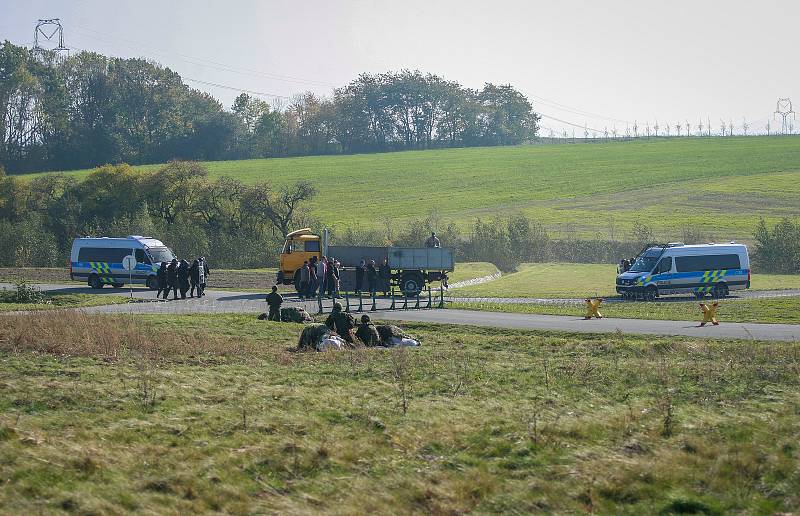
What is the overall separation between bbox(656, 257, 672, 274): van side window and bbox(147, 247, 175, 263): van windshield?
21.0 m

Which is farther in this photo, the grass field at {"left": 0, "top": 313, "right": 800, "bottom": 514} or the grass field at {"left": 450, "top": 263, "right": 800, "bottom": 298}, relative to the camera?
the grass field at {"left": 450, "top": 263, "right": 800, "bottom": 298}

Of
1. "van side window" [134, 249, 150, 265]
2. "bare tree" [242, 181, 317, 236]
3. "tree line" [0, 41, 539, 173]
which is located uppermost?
"tree line" [0, 41, 539, 173]

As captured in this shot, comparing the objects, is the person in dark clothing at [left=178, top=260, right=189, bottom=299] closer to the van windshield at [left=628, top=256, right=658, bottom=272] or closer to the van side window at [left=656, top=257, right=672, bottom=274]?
the van windshield at [left=628, top=256, right=658, bottom=272]

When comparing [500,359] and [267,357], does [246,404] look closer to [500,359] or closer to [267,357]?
[267,357]

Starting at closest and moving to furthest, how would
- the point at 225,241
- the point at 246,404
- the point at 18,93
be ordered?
1. the point at 246,404
2. the point at 225,241
3. the point at 18,93

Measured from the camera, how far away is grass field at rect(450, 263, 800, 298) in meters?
40.3

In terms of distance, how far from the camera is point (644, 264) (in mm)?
38344

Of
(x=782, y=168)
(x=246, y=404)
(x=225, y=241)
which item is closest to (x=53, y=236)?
(x=225, y=241)

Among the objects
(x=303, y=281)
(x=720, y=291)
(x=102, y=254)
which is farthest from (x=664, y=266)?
(x=102, y=254)

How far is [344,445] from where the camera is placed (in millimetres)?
10766

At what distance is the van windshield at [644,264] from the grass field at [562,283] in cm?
177

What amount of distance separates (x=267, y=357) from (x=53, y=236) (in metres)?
46.2

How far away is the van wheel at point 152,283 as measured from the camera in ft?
140

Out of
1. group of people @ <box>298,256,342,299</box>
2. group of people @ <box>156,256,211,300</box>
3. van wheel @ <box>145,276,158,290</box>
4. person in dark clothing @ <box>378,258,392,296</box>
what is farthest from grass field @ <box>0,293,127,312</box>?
person in dark clothing @ <box>378,258,392,296</box>
